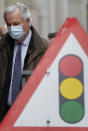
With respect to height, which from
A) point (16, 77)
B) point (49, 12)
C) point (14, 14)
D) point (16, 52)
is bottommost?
point (49, 12)

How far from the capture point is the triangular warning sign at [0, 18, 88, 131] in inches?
134

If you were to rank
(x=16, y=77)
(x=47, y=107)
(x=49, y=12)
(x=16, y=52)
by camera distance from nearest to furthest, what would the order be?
(x=47, y=107)
(x=16, y=77)
(x=16, y=52)
(x=49, y=12)

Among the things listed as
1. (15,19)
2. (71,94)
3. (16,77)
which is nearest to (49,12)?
(15,19)

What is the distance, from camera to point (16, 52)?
4.22 m

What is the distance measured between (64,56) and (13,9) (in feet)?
3.04

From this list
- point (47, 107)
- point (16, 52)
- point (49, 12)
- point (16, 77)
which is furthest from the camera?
point (49, 12)

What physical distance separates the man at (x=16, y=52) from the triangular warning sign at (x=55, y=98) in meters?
0.69

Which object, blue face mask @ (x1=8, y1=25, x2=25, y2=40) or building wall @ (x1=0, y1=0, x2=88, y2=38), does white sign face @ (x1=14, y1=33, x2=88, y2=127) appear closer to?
blue face mask @ (x1=8, y1=25, x2=25, y2=40)

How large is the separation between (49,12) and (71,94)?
1089 cm

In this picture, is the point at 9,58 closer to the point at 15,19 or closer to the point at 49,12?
the point at 15,19

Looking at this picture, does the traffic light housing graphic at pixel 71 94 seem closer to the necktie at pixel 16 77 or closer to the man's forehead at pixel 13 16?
the necktie at pixel 16 77

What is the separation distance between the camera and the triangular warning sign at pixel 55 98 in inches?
134

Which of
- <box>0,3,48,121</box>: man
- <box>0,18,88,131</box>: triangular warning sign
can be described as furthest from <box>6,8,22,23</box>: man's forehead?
<box>0,18,88,131</box>: triangular warning sign

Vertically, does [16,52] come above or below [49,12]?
above
